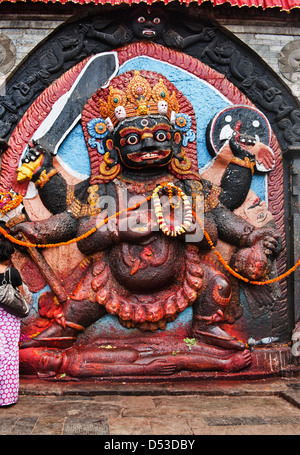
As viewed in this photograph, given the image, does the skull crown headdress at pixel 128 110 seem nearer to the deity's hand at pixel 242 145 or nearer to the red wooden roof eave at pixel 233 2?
the deity's hand at pixel 242 145

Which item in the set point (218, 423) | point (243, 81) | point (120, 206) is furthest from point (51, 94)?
point (218, 423)

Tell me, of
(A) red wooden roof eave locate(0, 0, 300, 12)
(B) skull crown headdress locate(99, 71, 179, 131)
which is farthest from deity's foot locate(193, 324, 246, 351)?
(A) red wooden roof eave locate(0, 0, 300, 12)

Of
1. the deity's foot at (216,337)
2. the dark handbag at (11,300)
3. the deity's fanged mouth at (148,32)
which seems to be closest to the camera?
the dark handbag at (11,300)

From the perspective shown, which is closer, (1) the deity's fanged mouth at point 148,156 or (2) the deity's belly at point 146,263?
(2) the deity's belly at point 146,263

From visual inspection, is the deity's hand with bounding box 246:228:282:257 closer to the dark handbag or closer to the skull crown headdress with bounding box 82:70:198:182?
the skull crown headdress with bounding box 82:70:198:182

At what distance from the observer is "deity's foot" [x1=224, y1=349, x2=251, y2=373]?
542cm

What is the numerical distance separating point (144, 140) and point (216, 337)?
2577 mm

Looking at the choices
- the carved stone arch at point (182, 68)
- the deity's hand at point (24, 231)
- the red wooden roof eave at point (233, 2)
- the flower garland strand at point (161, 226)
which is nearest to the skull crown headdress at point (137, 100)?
the carved stone arch at point (182, 68)

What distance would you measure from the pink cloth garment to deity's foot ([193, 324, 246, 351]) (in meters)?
2.21

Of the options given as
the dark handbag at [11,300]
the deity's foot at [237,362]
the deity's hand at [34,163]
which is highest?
the deity's hand at [34,163]

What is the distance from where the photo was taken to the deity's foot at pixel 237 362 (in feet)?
17.8

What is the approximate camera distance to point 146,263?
5.41 m

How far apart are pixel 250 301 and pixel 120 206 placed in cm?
212

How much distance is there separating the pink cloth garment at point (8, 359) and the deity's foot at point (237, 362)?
96.4 inches
